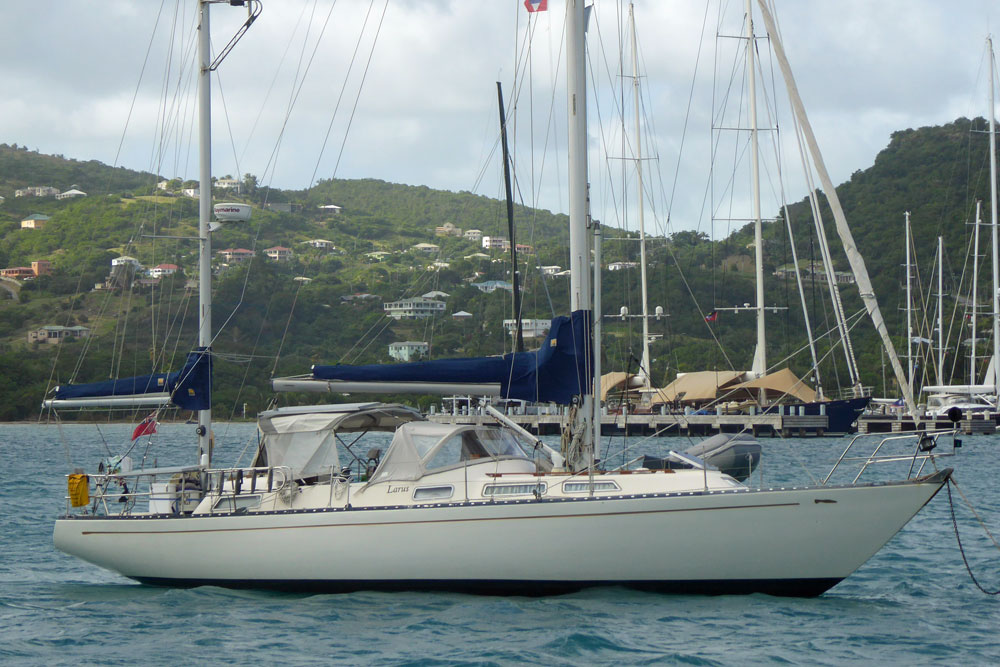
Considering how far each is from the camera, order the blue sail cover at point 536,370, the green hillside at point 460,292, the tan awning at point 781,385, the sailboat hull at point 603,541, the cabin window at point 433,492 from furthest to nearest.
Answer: the green hillside at point 460,292 → the tan awning at point 781,385 → the blue sail cover at point 536,370 → the cabin window at point 433,492 → the sailboat hull at point 603,541

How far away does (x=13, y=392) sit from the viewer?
74125 mm

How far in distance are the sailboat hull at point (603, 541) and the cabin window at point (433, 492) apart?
419 millimetres

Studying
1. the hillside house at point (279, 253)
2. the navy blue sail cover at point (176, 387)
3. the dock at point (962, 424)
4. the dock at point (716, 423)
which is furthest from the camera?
the hillside house at point (279, 253)

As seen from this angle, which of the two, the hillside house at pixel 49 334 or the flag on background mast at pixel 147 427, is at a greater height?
the hillside house at pixel 49 334

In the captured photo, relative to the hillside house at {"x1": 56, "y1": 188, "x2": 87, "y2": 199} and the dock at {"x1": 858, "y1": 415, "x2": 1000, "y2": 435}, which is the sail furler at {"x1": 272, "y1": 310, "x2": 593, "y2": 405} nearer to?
the dock at {"x1": 858, "y1": 415, "x2": 1000, "y2": 435}

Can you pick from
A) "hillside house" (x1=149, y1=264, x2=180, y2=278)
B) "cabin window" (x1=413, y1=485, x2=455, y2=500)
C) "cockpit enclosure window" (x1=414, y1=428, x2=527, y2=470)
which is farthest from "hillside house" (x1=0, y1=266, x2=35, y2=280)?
"cabin window" (x1=413, y1=485, x2=455, y2=500)

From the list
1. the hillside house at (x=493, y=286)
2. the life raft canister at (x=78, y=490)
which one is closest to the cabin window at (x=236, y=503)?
the life raft canister at (x=78, y=490)

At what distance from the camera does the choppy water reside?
1080 centimetres

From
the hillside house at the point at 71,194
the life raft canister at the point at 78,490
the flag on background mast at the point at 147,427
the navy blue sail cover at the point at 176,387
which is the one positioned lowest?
the life raft canister at the point at 78,490

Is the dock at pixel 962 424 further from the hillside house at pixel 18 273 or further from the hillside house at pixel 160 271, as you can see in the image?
the hillside house at pixel 18 273

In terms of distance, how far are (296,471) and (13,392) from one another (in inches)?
2648

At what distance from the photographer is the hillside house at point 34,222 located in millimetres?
121625

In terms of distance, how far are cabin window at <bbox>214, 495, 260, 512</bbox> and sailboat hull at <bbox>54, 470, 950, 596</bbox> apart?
0.59 m

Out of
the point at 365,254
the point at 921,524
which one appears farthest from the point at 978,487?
the point at 365,254
